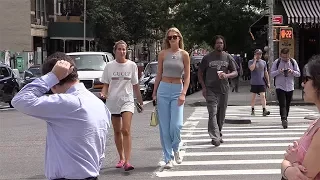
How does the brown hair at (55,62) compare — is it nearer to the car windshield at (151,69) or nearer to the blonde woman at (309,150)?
the blonde woman at (309,150)

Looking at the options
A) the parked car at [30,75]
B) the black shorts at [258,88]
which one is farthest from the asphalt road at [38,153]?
the parked car at [30,75]

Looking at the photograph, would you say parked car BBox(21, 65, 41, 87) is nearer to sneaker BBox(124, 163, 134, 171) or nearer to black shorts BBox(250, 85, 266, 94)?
black shorts BBox(250, 85, 266, 94)

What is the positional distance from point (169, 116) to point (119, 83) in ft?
2.82

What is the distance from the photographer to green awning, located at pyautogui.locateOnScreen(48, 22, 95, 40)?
4316 cm

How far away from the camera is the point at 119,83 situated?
832 centimetres

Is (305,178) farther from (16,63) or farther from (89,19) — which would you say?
(89,19)

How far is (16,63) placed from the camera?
3712cm

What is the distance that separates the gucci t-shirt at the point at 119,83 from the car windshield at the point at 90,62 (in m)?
11.0

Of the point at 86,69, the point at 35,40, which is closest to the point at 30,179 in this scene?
the point at 86,69

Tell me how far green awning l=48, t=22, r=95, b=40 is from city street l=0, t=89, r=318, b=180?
2844cm

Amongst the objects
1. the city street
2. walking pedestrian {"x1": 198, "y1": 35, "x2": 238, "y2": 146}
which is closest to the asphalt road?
the city street

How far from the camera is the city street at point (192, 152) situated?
8195mm

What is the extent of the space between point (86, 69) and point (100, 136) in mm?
15397

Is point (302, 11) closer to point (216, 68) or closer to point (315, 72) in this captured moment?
point (216, 68)
